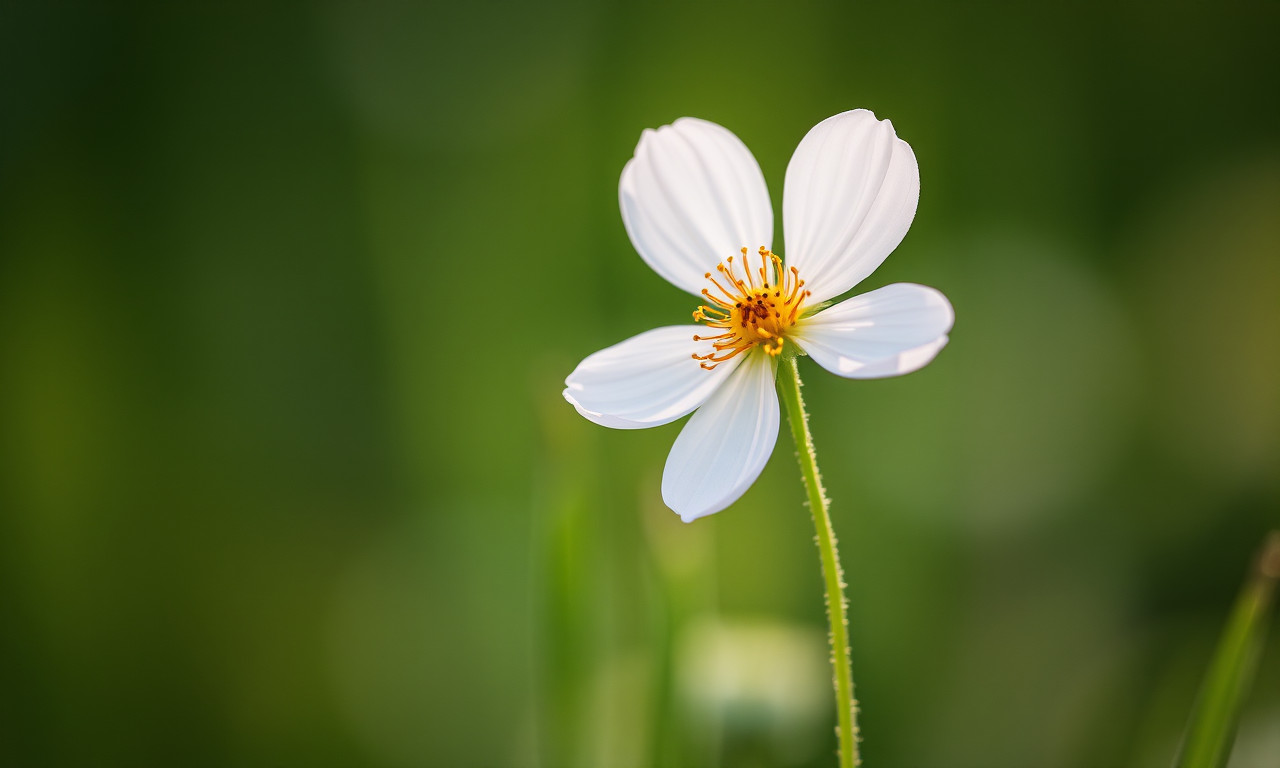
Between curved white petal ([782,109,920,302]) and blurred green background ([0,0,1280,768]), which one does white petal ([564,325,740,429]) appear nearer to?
curved white petal ([782,109,920,302])

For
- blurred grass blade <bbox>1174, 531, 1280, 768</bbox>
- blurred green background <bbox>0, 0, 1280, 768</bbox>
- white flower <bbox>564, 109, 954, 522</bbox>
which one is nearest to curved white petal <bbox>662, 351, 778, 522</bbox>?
white flower <bbox>564, 109, 954, 522</bbox>

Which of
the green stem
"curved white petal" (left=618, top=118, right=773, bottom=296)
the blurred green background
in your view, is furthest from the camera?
the blurred green background

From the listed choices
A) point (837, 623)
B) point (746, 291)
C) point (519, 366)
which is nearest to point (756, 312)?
point (746, 291)

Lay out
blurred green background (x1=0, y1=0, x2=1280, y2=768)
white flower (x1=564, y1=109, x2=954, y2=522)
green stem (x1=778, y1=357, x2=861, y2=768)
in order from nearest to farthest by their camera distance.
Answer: green stem (x1=778, y1=357, x2=861, y2=768)
white flower (x1=564, y1=109, x2=954, y2=522)
blurred green background (x1=0, y1=0, x2=1280, y2=768)

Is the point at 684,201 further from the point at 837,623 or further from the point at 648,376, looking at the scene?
the point at 837,623

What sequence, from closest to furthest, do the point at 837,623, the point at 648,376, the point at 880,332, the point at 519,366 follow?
the point at 837,623
the point at 880,332
the point at 648,376
the point at 519,366

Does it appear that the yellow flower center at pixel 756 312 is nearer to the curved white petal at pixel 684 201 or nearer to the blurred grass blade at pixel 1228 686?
the curved white petal at pixel 684 201

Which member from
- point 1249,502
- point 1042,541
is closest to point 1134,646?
point 1042,541
